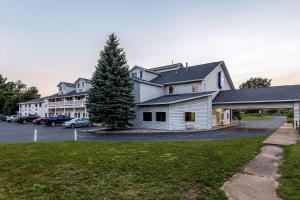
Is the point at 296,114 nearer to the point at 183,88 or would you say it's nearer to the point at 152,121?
the point at 183,88

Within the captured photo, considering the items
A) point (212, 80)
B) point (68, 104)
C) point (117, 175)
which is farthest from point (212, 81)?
point (68, 104)

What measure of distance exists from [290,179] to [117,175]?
495 centimetres

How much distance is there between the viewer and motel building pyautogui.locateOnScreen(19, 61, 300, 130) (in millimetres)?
25828

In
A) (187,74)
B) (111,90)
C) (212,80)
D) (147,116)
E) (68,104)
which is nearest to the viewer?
(111,90)

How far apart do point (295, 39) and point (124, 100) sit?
61.2ft

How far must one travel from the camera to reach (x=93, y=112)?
1032 inches

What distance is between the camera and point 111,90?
25.8 metres

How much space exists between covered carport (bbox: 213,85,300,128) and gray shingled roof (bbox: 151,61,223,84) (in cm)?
381

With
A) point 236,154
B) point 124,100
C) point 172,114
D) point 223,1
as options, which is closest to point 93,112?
point 124,100

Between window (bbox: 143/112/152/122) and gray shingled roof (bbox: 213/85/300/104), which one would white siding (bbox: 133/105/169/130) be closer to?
window (bbox: 143/112/152/122)

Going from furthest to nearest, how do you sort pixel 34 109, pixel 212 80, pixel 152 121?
pixel 34 109, pixel 212 80, pixel 152 121

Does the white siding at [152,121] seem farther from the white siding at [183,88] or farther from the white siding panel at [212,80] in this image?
the white siding panel at [212,80]

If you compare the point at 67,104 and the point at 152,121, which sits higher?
the point at 67,104

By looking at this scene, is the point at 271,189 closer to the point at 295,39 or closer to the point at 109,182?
the point at 109,182
